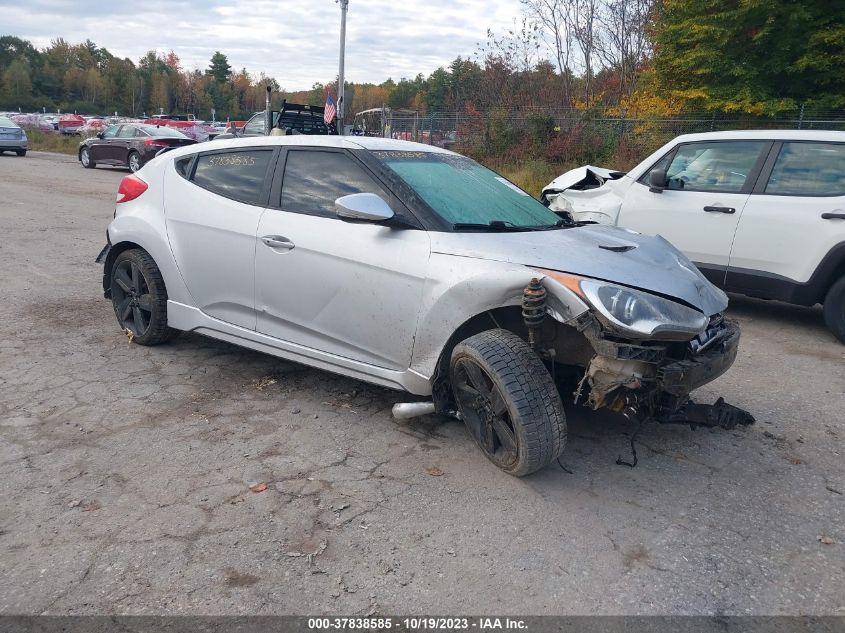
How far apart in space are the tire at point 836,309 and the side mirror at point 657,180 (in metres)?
1.79

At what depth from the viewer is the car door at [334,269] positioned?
380 cm

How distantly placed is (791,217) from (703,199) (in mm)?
826

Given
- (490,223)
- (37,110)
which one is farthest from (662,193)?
(37,110)

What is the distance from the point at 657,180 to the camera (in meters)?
6.98

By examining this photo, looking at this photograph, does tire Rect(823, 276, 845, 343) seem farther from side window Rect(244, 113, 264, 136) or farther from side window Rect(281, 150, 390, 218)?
side window Rect(244, 113, 264, 136)

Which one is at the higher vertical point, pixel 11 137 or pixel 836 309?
pixel 836 309

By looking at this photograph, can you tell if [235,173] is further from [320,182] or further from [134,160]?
[134,160]

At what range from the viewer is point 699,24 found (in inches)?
602

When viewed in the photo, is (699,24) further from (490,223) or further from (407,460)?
(407,460)

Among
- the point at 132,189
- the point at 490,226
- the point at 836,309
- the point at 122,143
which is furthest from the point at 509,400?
the point at 122,143

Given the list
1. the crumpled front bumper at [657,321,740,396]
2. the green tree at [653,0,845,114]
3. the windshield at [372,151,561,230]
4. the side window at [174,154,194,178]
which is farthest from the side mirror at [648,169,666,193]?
the green tree at [653,0,845,114]

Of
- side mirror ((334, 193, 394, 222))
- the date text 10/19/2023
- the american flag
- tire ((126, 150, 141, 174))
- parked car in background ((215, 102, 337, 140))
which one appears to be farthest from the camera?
tire ((126, 150, 141, 174))

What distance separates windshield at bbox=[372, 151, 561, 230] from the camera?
4.02 m

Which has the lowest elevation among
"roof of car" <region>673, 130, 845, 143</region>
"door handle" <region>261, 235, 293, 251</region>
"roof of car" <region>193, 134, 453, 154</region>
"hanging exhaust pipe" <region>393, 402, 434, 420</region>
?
"hanging exhaust pipe" <region>393, 402, 434, 420</region>
